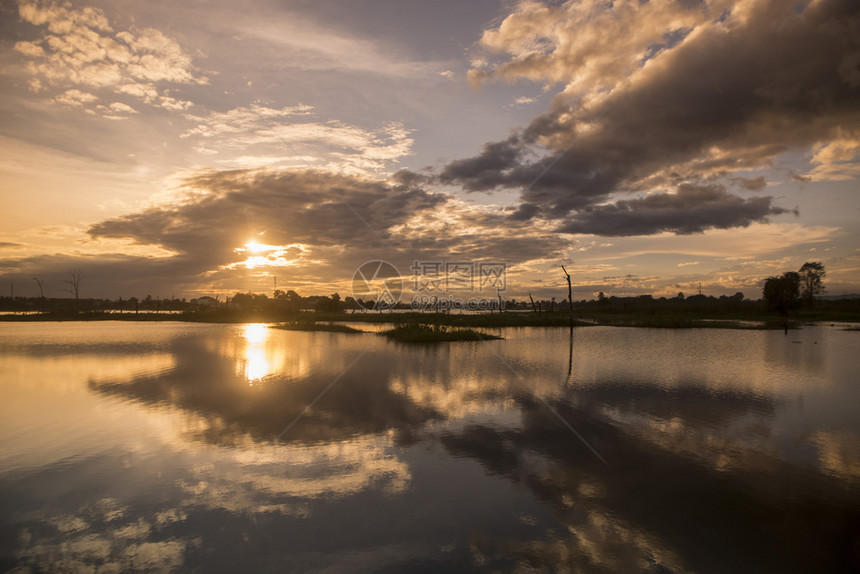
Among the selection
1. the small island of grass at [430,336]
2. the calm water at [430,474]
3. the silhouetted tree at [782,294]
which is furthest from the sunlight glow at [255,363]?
the silhouetted tree at [782,294]

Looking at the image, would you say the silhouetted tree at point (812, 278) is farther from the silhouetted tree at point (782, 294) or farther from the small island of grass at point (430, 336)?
the small island of grass at point (430, 336)

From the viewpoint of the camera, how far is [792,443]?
11.3 meters

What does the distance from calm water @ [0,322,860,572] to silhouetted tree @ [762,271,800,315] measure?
252ft

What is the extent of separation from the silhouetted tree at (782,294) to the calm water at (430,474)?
76.9 metres

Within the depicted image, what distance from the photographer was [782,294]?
262 ft

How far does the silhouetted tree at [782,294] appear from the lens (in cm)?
8006

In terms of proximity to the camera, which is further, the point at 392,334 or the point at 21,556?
the point at 392,334

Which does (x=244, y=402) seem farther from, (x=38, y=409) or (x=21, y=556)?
(x=21, y=556)

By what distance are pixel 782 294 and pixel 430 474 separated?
9689 cm

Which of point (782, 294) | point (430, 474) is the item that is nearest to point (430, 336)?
point (430, 474)

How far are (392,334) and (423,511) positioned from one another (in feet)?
117

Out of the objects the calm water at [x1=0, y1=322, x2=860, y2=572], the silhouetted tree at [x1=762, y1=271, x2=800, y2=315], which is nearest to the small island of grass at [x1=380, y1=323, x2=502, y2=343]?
the calm water at [x1=0, y1=322, x2=860, y2=572]

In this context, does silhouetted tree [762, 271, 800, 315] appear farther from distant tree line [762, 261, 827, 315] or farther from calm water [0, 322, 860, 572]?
calm water [0, 322, 860, 572]

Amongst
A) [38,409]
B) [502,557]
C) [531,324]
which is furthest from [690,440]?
[531,324]
